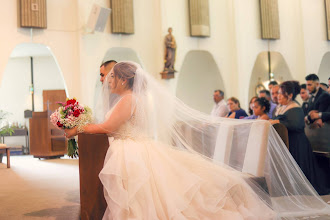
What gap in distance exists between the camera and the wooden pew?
3.74m

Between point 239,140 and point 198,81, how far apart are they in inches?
425

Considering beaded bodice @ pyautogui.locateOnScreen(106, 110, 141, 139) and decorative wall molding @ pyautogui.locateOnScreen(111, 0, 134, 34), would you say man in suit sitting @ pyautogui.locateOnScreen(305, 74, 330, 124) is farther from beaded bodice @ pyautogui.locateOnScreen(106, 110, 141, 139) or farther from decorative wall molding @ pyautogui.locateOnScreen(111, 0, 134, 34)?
decorative wall molding @ pyautogui.locateOnScreen(111, 0, 134, 34)

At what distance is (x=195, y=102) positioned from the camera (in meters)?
15.3

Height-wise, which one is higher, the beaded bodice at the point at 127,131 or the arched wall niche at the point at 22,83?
the arched wall niche at the point at 22,83

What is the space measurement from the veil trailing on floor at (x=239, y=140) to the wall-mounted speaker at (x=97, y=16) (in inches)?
286

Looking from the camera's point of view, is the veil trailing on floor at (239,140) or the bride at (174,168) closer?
the bride at (174,168)

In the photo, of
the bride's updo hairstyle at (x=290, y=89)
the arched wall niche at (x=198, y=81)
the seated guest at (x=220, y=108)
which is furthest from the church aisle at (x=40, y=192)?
the arched wall niche at (x=198, y=81)

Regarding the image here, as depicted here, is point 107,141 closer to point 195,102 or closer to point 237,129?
point 237,129

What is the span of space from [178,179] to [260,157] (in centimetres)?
87

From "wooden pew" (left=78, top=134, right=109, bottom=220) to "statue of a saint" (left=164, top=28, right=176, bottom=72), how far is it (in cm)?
833

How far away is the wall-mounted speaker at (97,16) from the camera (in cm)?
1094

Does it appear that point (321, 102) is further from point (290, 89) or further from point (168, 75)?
point (168, 75)

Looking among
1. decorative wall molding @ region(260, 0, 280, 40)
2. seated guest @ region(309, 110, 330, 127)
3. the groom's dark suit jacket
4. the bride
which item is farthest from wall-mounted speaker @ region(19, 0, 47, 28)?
the bride

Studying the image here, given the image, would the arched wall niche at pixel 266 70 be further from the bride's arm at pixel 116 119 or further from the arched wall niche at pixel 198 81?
the bride's arm at pixel 116 119
